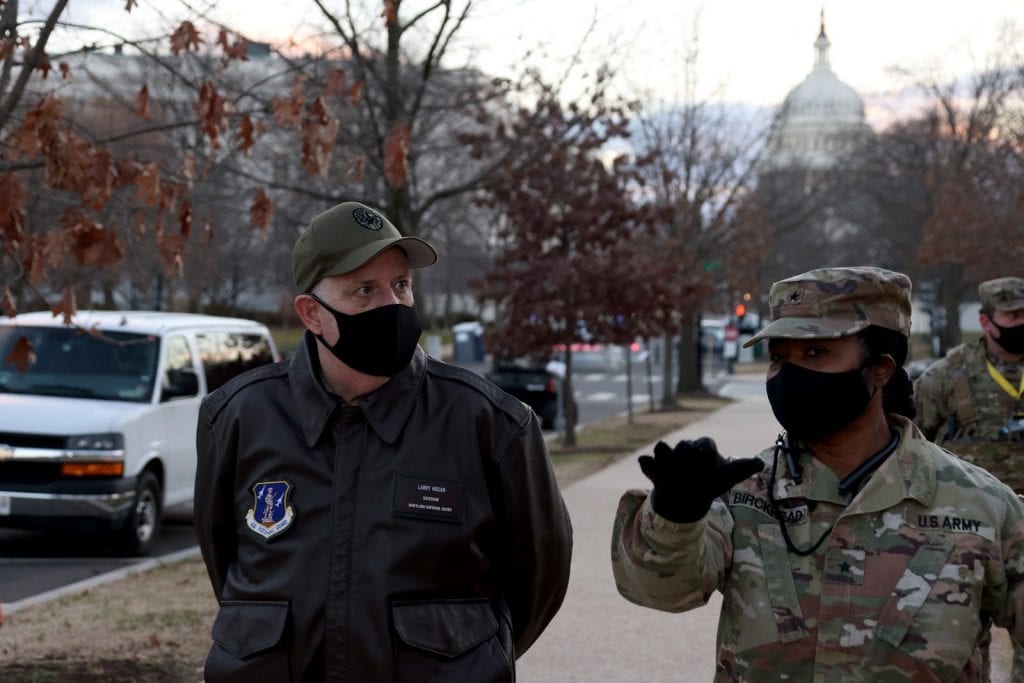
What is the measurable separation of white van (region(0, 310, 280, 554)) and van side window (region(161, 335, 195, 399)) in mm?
11

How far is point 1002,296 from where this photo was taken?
21.6ft

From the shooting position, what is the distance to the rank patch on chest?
319 cm

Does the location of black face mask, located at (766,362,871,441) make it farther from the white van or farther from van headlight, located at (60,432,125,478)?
van headlight, located at (60,432,125,478)

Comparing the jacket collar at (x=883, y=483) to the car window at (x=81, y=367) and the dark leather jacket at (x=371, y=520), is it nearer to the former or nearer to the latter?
the dark leather jacket at (x=371, y=520)

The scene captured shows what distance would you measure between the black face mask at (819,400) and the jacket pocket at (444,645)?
2.69ft

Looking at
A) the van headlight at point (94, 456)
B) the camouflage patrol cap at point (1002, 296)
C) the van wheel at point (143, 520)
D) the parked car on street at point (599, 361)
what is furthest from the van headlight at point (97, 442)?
the parked car on street at point (599, 361)

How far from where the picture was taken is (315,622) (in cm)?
315

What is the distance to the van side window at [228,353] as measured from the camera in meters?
12.6

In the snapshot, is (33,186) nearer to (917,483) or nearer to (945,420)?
(945,420)

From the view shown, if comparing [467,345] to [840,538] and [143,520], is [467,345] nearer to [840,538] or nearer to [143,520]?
[143,520]

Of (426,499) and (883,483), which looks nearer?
(883,483)

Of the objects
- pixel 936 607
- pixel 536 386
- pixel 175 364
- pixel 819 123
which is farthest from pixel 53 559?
pixel 819 123

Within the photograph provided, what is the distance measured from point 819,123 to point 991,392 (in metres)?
78.0

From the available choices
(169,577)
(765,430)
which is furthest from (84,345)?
(765,430)
